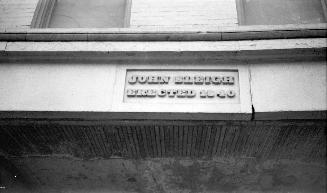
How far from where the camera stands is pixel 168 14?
4.57 metres

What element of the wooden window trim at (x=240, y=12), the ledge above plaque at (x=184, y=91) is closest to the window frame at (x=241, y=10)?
the wooden window trim at (x=240, y=12)

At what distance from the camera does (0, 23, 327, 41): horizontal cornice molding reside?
4.03 metres

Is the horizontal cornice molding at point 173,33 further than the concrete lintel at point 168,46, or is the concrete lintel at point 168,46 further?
the horizontal cornice molding at point 173,33

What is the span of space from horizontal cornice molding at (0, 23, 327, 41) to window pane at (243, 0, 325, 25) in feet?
1.75

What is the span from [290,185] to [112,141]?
2.46 m

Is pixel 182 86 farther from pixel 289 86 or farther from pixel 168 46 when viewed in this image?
pixel 289 86

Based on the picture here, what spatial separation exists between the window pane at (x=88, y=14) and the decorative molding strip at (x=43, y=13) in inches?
2.5

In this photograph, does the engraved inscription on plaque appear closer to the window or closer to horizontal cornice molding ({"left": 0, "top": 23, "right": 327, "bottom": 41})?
horizontal cornice molding ({"left": 0, "top": 23, "right": 327, "bottom": 41})

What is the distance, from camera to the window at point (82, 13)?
480cm

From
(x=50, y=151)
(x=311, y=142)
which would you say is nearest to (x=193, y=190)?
(x=311, y=142)

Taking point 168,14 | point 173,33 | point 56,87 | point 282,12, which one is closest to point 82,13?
point 168,14

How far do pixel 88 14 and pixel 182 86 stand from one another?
1.94 metres

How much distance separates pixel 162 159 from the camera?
4.33m

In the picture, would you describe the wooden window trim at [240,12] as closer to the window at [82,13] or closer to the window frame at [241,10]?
the window frame at [241,10]
